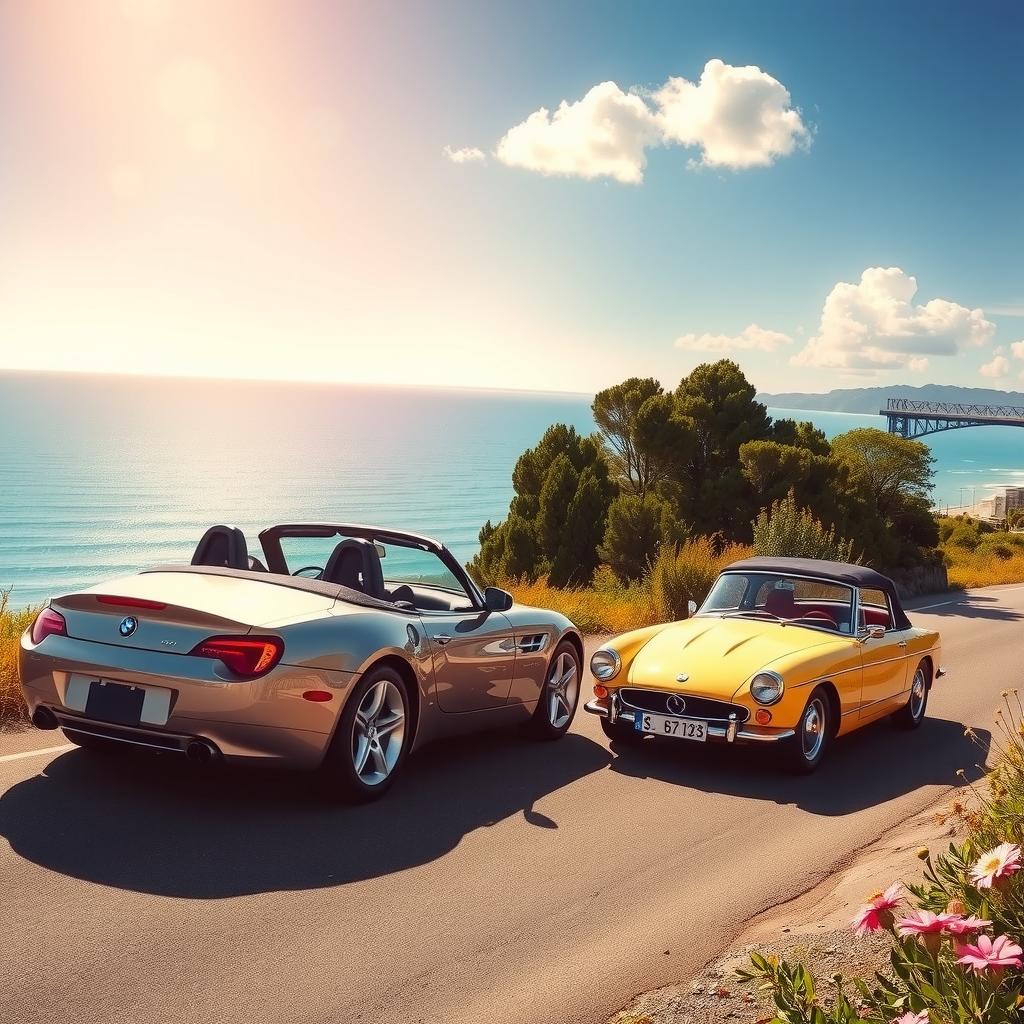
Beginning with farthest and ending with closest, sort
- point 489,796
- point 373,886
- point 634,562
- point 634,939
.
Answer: point 634,562 < point 489,796 < point 373,886 < point 634,939

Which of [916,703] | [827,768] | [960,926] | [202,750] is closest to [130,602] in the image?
[202,750]

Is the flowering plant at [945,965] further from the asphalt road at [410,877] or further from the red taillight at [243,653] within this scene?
the red taillight at [243,653]

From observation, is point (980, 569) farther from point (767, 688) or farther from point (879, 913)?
point (879, 913)

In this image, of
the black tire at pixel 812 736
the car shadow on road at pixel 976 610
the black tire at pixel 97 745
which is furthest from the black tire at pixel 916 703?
the car shadow on road at pixel 976 610

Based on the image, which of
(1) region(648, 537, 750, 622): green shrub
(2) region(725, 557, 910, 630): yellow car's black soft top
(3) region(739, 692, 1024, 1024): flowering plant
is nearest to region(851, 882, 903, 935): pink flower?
(3) region(739, 692, 1024, 1024): flowering plant

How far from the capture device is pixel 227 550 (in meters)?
6.81

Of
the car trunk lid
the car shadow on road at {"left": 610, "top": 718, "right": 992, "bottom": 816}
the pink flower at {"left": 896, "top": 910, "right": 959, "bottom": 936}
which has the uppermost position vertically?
the car trunk lid

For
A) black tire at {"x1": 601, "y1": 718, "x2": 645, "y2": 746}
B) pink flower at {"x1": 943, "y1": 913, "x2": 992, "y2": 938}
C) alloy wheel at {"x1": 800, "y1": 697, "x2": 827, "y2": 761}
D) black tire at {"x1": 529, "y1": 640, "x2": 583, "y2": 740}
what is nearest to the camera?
pink flower at {"x1": 943, "y1": 913, "x2": 992, "y2": 938}

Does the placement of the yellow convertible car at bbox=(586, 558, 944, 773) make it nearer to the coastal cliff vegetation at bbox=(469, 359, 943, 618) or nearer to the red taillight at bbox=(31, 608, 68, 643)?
the red taillight at bbox=(31, 608, 68, 643)

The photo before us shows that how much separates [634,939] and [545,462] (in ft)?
96.0

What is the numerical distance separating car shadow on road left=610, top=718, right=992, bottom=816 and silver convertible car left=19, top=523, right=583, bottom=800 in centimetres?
162

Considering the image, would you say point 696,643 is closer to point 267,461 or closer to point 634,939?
point 634,939

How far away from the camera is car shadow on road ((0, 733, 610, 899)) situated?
4.98 metres

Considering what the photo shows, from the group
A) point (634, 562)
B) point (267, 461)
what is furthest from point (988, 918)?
point (267, 461)
